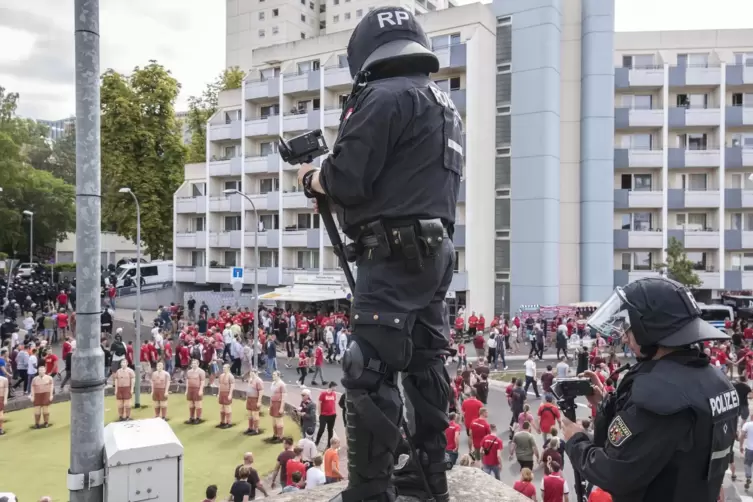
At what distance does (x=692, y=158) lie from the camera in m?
36.4

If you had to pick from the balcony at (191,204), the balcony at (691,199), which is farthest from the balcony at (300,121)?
the balcony at (691,199)

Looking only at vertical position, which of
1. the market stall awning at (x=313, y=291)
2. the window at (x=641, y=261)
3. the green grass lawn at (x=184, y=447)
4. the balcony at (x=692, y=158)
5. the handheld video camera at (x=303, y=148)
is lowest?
the green grass lawn at (x=184, y=447)

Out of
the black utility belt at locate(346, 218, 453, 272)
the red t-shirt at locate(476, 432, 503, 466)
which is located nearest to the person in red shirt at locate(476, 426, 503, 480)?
the red t-shirt at locate(476, 432, 503, 466)

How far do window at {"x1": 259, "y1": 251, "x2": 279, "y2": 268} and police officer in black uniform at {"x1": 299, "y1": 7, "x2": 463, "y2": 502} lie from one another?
37827mm

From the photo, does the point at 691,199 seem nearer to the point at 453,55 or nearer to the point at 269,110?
the point at 453,55

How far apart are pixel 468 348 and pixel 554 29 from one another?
17910 mm

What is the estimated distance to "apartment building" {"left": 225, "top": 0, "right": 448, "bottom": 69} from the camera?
6456 cm

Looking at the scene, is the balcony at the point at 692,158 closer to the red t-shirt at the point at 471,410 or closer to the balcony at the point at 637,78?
the balcony at the point at 637,78

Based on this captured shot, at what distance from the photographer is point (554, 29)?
3391 cm

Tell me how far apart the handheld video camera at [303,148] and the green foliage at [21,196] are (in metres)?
53.5

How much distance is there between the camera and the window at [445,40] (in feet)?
110

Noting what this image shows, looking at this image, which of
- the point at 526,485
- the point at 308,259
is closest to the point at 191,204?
the point at 308,259

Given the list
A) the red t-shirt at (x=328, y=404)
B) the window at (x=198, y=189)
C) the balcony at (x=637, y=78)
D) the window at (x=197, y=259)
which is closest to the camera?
the red t-shirt at (x=328, y=404)

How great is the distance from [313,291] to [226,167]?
42.9 feet
